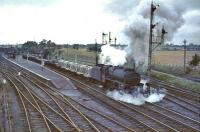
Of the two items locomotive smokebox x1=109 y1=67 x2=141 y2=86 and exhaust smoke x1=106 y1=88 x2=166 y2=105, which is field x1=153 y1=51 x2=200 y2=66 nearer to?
exhaust smoke x1=106 y1=88 x2=166 y2=105

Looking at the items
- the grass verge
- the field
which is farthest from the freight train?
the field

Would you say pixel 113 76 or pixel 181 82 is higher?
pixel 113 76

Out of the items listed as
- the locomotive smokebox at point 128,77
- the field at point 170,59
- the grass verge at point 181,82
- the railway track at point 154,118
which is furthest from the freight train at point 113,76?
the field at point 170,59

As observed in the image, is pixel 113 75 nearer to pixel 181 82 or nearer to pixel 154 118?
pixel 154 118

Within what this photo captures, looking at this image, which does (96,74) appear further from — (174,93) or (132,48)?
(174,93)

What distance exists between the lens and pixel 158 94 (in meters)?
28.3

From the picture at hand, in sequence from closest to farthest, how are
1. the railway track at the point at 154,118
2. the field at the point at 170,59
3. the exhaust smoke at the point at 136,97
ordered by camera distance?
the railway track at the point at 154,118, the exhaust smoke at the point at 136,97, the field at the point at 170,59

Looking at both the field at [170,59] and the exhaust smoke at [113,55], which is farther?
the field at [170,59]

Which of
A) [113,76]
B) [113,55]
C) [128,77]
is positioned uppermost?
[113,55]

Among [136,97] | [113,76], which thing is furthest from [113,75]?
[136,97]

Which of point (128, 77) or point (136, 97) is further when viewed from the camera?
point (128, 77)

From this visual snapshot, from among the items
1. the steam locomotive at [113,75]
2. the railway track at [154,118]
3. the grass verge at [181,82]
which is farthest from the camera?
the grass verge at [181,82]

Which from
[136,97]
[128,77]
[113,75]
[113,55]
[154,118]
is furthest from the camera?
[113,55]

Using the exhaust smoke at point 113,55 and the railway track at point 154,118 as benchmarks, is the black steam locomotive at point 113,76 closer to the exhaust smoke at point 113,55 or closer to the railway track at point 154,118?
the exhaust smoke at point 113,55
